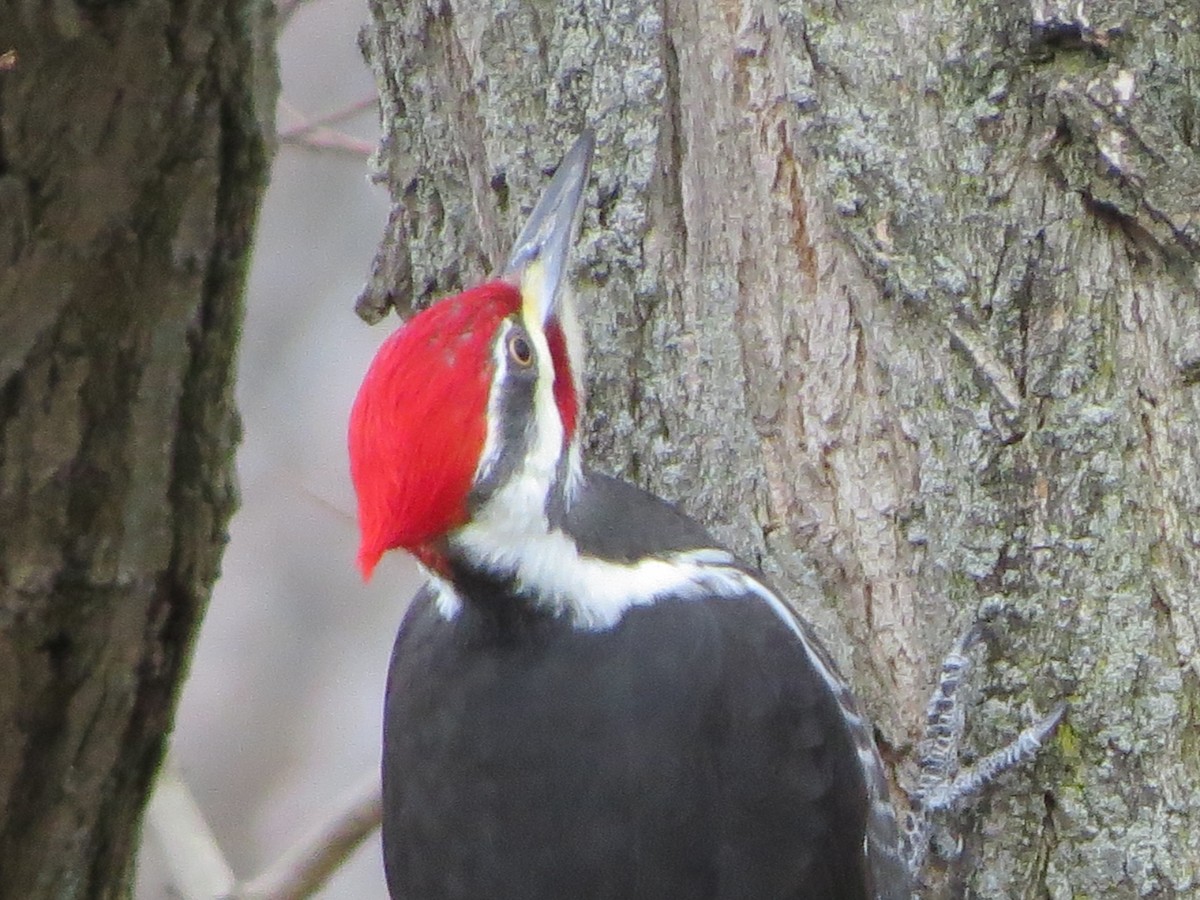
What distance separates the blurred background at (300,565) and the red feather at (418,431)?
14.1ft

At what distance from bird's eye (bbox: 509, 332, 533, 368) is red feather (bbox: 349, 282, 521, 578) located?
9 cm

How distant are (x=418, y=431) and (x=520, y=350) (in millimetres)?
322

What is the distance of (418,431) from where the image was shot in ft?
7.09

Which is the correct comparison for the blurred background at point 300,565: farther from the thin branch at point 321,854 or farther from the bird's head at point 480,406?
the bird's head at point 480,406

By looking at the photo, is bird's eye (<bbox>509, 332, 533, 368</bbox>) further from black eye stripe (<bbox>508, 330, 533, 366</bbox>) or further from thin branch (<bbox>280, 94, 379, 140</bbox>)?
thin branch (<bbox>280, 94, 379, 140</bbox>)

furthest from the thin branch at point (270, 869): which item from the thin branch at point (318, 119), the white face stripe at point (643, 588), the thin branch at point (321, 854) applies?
the thin branch at point (318, 119)

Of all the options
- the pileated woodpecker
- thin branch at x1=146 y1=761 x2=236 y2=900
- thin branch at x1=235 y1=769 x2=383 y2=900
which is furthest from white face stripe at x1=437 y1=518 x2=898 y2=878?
thin branch at x1=146 y1=761 x2=236 y2=900

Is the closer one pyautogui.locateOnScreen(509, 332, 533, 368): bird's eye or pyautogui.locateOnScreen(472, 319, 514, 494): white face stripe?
pyautogui.locateOnScreen(472, 319, 514, 494): white face stripe

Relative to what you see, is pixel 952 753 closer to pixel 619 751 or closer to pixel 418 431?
pixel 619 751

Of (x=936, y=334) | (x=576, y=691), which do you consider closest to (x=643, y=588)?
(x=576, y=691)

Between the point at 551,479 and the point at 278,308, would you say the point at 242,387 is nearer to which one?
the point at 278,308

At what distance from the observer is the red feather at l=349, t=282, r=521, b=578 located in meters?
2.16

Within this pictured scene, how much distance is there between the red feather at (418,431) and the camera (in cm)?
216

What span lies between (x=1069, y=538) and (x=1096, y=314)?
1.13 feet
